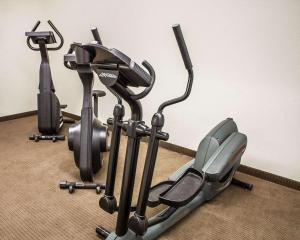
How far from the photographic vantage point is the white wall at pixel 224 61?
91.4 inches

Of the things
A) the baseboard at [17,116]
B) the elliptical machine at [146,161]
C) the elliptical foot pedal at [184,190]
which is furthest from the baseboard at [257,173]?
the baseboard at [17,116]

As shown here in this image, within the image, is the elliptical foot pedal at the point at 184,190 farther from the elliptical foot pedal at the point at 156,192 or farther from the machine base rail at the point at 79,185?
the machine base rail at the point at 79,185

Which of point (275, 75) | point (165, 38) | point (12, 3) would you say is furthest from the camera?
point (12, 3)

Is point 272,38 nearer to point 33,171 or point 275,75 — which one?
point 275,75

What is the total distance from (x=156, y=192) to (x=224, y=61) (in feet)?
4.82

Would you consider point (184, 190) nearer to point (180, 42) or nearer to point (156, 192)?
point (156, 192)

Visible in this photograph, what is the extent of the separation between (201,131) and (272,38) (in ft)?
3.53

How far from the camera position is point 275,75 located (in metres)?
2.36

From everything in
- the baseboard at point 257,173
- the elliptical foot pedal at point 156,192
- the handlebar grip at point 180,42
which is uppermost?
the handlebar grip at point 180,42

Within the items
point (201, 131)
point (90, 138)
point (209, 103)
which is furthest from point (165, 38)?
point (90, 138)

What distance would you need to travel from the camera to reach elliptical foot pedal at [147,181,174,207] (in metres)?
1.60

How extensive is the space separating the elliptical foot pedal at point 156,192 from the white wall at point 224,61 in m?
1.16

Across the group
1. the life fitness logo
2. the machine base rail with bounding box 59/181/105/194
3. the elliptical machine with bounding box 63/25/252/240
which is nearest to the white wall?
the elliptical machine with bounding box 63/25/252/240

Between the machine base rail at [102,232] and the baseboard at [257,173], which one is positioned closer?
the machine base rail at [102,232]
